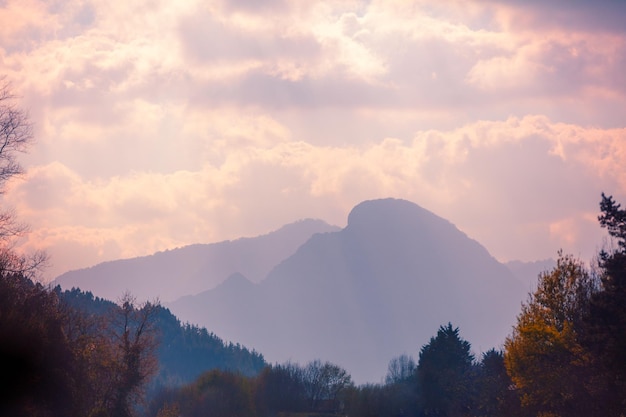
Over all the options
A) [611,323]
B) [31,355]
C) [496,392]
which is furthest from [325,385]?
[31,355]

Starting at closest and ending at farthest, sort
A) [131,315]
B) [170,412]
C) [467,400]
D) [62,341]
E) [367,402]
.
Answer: [62,341] → [131,315] → [170,412] → [467,400] → [367,402]

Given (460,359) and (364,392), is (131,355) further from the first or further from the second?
(364,392)

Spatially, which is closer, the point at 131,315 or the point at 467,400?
the point at 131,315

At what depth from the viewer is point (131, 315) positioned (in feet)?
240

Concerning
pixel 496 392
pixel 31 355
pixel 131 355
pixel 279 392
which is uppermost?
pixel 279 392

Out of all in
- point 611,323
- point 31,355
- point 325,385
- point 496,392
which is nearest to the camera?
point 31,355

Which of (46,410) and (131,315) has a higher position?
(131,315)

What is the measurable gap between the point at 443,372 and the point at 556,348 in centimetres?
5193

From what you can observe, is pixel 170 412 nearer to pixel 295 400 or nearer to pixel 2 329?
pixel 2 329

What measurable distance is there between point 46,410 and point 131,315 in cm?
3693

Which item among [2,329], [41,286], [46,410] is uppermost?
[41,286]

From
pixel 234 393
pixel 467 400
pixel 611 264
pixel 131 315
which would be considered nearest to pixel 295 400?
pixel 234 393

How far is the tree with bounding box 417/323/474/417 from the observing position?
326 feet

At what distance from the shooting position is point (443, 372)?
106 meters
